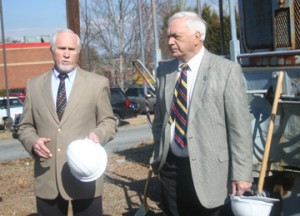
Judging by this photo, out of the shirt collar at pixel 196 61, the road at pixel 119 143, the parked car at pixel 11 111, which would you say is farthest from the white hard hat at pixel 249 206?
the parked car at pixel 11 111

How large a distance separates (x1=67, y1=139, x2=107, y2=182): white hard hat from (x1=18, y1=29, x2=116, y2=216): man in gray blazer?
0.13 metres

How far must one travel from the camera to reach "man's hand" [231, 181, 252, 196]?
3250 mm

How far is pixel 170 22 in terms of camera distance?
3355 millimetres

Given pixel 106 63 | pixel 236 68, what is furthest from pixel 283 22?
pixel 106 63

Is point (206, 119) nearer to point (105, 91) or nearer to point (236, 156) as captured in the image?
point (236, 156)

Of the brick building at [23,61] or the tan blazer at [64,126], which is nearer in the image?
the tan blazer at [64,126]

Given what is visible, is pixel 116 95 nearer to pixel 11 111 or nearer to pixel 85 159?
pixel 11 111

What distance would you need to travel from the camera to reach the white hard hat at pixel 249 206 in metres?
3.28

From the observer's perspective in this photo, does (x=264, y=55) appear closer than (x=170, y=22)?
No

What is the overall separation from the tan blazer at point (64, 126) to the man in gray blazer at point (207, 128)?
19.1 inches

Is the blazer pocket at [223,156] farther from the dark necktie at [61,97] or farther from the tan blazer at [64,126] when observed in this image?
the dark necktie at [61,97]

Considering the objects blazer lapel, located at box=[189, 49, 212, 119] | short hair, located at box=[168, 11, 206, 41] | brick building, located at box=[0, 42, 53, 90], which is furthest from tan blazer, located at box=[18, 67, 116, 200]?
brick building, located at box=[0, 42, 53, 90]

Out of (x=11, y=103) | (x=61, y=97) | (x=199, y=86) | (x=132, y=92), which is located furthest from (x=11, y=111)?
(x=199, y=86)

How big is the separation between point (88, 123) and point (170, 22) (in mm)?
880
